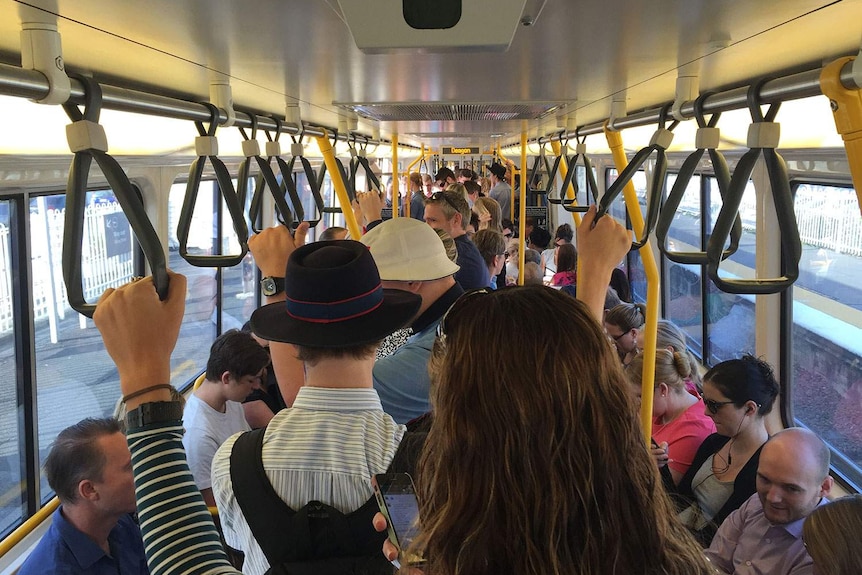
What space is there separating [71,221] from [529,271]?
5.69 metres

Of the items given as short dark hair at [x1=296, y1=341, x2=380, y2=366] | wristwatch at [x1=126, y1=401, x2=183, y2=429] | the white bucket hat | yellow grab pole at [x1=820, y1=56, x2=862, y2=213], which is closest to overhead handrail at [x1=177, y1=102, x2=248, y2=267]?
the white bucket hat

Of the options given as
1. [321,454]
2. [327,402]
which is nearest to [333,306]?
[327,402]

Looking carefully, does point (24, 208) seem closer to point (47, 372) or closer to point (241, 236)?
point (47, 372)

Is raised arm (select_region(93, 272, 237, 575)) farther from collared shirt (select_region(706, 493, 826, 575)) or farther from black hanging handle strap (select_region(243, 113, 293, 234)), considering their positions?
collared shirt (select_region(706, 493, 826, 575))

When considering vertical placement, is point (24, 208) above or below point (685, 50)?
below

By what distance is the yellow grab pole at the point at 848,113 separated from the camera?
123 cm

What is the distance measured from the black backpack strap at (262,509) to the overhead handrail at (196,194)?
89 centimetres

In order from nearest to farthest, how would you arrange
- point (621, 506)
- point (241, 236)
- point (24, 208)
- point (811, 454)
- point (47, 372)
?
point (621, 506) < point (241, 236) < point (811, 454) < point (24, 208) < point (47, 372)

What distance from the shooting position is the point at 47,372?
3.92 m

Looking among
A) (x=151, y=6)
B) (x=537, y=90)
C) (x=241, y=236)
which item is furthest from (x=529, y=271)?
(x=151, y=6)

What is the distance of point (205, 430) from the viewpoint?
379 centimetres

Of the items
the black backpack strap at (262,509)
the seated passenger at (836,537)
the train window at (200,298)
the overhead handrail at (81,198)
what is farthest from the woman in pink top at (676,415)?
the train window at (200,298)

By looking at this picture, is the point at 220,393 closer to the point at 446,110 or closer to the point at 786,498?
the point at 446,110

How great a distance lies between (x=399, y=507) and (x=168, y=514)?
0.39 meters
